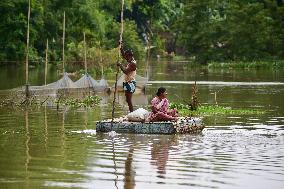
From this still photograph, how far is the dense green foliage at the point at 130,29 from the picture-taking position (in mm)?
53062

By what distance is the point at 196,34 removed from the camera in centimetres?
6378

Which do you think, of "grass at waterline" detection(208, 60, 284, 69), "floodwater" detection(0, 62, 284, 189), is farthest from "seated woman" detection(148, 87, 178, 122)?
"grass at waterline" detection(208, 60, 284, 69)

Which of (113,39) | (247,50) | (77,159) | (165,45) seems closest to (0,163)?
(77,159)

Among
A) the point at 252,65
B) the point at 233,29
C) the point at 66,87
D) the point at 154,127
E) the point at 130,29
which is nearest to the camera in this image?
the point at 154,127

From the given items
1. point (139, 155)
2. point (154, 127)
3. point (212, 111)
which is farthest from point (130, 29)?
point (139, 155)

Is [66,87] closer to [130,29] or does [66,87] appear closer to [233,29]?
[233,29]

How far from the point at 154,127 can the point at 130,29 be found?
52859 mm

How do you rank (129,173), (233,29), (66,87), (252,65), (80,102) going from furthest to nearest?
(233,29) < (252,65) < (66,87) < (80,102) < (129,173)

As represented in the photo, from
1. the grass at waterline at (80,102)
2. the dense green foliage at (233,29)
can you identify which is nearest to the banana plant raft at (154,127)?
the grass at waterline at (80,102)

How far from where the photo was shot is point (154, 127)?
47.3 ft

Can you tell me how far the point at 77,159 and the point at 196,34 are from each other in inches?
2098

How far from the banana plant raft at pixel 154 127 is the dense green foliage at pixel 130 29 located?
1236 inches

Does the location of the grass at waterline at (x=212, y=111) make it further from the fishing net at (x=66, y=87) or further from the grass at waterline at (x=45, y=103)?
the fishing net at (x=66, y=87)

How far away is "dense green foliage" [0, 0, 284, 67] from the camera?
174 ft
